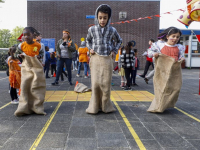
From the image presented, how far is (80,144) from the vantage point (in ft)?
8.56

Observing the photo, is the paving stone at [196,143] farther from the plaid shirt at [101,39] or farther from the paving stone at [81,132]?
the plaid shirt at [101,39]

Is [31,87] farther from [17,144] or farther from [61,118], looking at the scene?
[17,144]

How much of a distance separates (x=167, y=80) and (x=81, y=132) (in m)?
2.01

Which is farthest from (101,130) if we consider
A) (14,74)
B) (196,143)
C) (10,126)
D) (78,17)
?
(78,17)

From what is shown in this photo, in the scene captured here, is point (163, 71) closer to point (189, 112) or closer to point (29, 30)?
point (189, 112)

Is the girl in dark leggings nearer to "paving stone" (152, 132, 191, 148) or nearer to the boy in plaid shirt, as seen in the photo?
the boy in plaid shirt

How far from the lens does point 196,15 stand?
6.17 metres

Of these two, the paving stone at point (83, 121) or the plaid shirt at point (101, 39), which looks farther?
the plaid shirt at point (101, 39)

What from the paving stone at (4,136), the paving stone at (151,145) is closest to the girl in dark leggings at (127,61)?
the paving stone at (151,145)

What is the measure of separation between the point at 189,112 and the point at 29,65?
3.51 m

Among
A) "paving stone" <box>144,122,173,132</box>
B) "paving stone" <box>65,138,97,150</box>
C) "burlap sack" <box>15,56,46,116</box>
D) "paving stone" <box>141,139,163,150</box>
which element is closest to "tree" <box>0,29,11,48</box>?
"burlap sack" <box>15,56,46,116</box>

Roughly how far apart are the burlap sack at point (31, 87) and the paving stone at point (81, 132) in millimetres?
1097

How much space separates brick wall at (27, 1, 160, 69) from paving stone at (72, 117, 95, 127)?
15.9 metres

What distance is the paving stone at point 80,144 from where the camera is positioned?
8.22 feet
